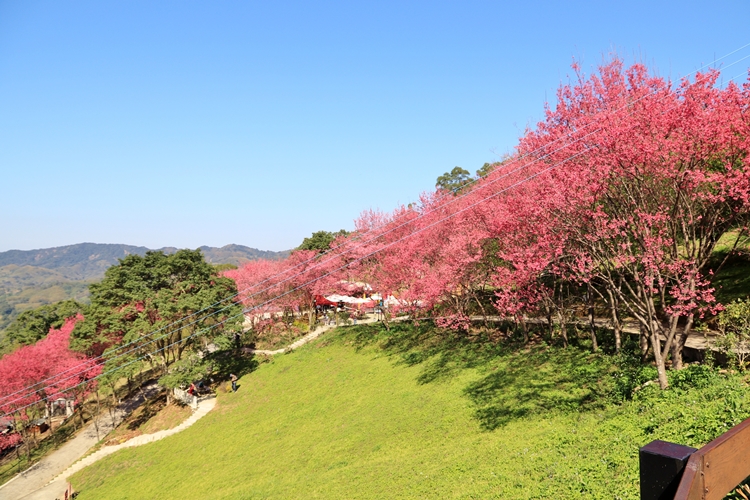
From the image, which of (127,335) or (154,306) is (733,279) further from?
(127,335)

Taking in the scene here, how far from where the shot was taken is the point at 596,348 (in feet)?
56.3

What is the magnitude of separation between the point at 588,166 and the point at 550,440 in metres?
8.00

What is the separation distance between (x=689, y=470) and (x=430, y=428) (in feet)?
47.5

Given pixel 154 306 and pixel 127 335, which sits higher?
pixel 154 306

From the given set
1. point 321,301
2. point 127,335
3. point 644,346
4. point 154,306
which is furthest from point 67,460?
point 644,346

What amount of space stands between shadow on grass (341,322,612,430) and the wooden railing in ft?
37.6

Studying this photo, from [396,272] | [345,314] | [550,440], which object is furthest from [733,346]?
[345,314]

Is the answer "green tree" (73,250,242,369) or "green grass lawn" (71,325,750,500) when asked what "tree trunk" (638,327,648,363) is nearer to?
"green grass lawn" (71,325,750,500)

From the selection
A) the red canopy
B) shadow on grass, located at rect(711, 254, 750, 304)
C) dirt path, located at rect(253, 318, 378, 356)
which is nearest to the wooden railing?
shadow on grass, located at rect(711, 254, 750, 304)

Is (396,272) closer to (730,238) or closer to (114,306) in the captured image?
(730,238)

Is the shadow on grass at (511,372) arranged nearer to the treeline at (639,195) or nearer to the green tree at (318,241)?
the treeline at (639,195)

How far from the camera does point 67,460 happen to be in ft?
90.9

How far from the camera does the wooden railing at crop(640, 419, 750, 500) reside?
1874 mm

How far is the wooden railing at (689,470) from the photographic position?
1874 mm
